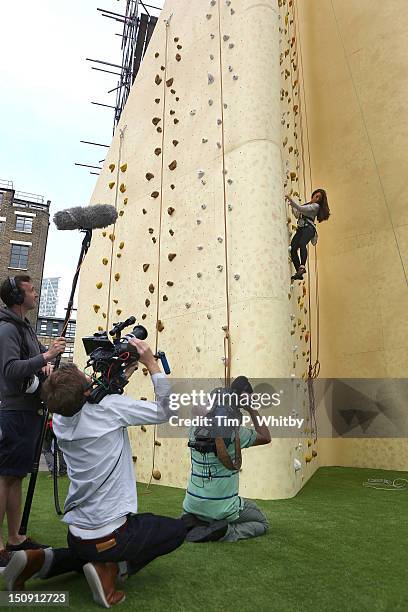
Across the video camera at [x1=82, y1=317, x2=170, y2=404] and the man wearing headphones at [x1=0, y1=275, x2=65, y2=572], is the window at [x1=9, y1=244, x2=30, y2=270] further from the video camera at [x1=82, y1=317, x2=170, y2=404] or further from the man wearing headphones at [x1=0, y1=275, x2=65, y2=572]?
the video camera at [x1=82, y1=317, x2=170, y2=404]

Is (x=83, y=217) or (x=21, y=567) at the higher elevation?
(x=83, y=217)

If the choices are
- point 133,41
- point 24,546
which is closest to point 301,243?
point 24,546

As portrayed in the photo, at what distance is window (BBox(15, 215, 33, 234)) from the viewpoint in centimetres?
2224

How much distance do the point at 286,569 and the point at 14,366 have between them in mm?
1656

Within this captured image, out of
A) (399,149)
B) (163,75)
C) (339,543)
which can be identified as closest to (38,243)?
(163,75)

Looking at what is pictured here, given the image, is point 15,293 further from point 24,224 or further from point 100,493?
point 24,224

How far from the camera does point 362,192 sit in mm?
6332

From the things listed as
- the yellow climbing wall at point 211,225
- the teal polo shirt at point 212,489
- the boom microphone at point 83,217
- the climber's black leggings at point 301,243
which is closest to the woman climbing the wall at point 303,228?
the climber's black leggings at point 301,243

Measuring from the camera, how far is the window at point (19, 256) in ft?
71.2

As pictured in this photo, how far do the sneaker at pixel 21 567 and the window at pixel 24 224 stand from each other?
22.2 metres

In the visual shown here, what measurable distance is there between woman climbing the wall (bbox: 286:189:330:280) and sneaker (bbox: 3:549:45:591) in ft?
11.3

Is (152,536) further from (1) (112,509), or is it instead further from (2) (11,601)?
(2) (11,601)

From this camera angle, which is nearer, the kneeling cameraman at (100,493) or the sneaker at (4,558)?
the kneeling cameraman at (100,493)

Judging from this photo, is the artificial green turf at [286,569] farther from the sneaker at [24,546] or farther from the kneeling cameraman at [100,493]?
the sneaker at [24,546]
